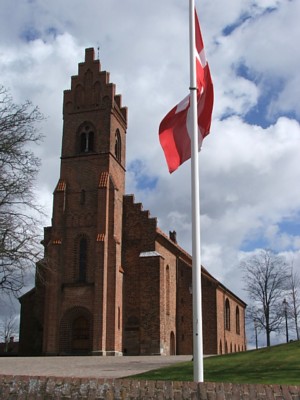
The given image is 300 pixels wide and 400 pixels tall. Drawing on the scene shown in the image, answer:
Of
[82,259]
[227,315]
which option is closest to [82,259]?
[82,259]

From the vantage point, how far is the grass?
53.7ft

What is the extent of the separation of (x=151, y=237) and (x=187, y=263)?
683 centimetres

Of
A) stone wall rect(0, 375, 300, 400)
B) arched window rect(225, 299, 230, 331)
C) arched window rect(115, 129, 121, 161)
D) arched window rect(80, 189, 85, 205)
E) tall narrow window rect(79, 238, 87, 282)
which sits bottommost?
stone wall rect(0, 375, 300, 400)

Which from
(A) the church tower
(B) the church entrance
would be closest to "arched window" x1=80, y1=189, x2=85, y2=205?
(A) the church tower

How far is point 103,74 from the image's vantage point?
45.5 m

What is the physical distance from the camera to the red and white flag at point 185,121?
1165cm

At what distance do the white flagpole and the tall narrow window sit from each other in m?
30.4

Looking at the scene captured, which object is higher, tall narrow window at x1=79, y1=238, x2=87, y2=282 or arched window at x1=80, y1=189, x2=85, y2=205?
arched window at x1=80, y1=189, x2=85, y2=205

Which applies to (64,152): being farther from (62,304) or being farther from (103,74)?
(62,304)

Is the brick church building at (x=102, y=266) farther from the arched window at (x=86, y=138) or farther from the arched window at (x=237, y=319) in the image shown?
the arched window at (x=237, y=319)

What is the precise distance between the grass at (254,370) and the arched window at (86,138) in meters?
24.4

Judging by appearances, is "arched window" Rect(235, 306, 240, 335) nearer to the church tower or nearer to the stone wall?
the church tower

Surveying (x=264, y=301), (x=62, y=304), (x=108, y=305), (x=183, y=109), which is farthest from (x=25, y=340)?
(x=183, y=109)

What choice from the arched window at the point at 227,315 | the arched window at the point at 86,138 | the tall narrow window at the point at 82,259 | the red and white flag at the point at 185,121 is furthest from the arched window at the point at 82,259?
the red and white flag at the point at 185,121
